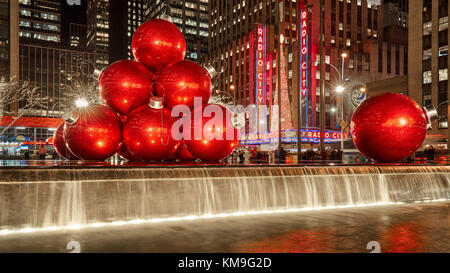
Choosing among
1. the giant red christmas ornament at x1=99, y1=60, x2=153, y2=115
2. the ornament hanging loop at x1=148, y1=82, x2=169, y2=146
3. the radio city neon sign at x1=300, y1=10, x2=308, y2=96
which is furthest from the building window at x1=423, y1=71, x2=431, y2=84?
the ornament hanging loop at x1=148, y1=82, x2=169, y2=146

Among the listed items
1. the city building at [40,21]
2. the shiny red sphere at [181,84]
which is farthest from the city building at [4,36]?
the city building at [40,21]

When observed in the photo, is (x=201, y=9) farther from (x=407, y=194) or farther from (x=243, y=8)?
(x=407, y=194)

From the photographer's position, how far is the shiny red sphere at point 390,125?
1045 cm

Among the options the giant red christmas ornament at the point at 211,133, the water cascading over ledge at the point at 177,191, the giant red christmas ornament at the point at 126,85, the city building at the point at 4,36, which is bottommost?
the water cascading over ledge at the point at 177,191

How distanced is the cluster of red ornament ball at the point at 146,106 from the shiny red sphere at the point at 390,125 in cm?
389

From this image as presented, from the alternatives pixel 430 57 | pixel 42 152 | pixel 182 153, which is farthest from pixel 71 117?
pixel 430 57

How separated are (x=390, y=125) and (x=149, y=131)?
20.9 ft

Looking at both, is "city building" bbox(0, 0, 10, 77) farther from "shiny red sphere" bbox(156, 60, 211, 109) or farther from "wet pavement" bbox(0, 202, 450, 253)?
"wet pavement" bbox(0, 202, 450, 253)

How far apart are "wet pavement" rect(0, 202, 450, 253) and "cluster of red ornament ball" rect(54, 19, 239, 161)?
2.25m

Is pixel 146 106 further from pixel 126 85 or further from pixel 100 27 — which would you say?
pixel 100 27

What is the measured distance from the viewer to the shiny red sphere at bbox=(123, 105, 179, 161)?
8891mm

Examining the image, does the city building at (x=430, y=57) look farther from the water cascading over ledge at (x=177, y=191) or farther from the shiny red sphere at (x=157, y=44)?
the shiny red sphere at (x=157, y=44)

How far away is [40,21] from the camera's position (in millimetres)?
130000
